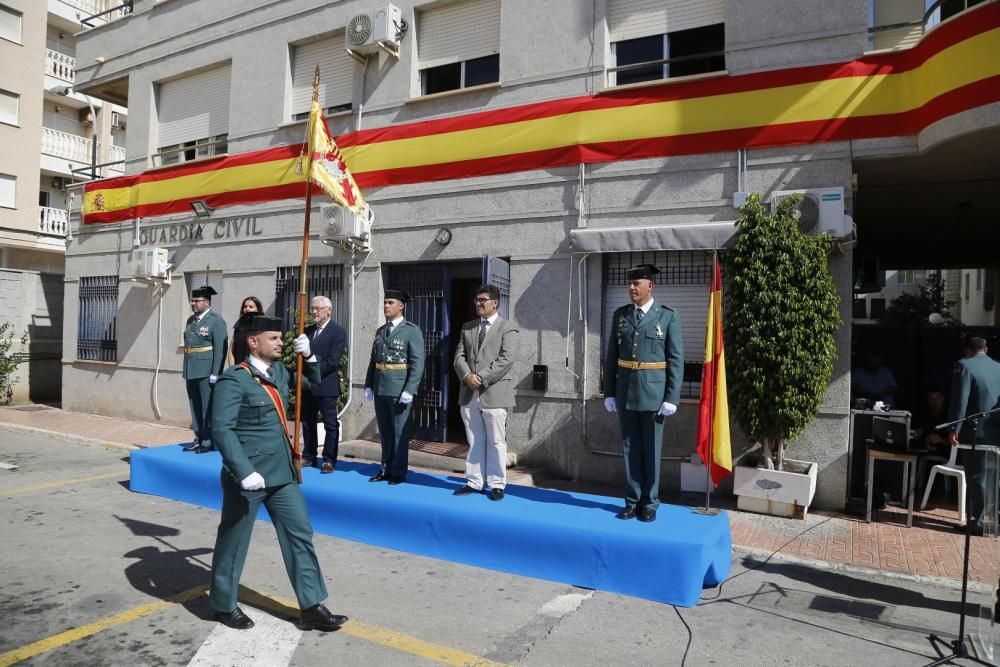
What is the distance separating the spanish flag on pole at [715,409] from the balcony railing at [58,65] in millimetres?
27633

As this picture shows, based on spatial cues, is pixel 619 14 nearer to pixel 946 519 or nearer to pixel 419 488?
pixel 419 488

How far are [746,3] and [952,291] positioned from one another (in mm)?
26713

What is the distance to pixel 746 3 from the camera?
750 cm

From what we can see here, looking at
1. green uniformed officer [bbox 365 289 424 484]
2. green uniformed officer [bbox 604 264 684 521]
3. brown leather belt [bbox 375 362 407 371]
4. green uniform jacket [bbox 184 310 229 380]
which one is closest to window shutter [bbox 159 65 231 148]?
green uniform jacket [bbox 184 310 229 380]

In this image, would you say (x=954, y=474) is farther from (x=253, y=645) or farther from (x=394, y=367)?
(x=253, y=645)

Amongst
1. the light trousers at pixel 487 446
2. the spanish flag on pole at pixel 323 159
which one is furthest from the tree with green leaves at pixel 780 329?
the spanish flag on pole at pixel 323 159

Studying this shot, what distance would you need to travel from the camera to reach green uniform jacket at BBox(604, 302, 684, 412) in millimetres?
5434

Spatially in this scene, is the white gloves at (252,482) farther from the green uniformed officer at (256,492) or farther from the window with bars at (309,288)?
the window with bars at (309,288)

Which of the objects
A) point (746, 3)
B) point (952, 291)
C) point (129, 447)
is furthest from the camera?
point (952, 291)

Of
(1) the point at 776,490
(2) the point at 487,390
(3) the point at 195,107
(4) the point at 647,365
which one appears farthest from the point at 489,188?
(3) the point at 195,107

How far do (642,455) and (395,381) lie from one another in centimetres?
253

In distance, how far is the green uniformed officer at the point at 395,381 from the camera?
6570 millimetres

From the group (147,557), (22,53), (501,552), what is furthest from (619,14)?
(22,53)

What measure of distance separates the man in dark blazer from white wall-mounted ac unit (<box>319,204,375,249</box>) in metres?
2.23
